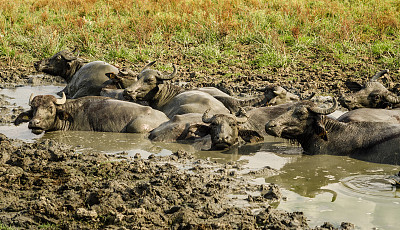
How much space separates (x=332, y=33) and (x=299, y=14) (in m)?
1.78

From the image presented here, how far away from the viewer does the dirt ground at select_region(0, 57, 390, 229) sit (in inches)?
197

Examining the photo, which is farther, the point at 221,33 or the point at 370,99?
the point at 221,33

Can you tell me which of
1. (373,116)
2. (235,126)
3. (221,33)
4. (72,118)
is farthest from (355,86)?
(221,33)

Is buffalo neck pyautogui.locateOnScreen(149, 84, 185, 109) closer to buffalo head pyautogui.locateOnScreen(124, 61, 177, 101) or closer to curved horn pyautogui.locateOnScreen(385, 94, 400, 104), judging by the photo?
buffalo head pyautogui.locateOnScreen(124, 61, 177, 101)

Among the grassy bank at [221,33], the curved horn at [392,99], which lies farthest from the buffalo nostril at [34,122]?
the grassy bank at [221,33]

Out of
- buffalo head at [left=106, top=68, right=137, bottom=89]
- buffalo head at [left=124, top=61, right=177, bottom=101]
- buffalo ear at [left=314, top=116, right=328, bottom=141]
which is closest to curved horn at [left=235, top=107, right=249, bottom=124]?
buffalo ear at [left=314, top=116, right=328, bottom=141]

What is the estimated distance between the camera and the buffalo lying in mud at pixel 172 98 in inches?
400

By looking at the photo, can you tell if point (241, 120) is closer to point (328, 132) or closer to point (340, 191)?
point (328, 132)

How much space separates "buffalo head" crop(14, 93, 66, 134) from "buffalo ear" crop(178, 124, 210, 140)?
2.52 m

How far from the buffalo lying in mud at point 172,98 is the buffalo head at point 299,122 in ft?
7.45

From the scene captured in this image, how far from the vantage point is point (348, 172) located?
6.89 meters

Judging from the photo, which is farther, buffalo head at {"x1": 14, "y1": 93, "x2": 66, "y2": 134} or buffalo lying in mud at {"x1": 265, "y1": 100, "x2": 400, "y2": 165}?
buffalo head at {"x1": 14, "y1": 93, "x2": 66, "y2": 134}

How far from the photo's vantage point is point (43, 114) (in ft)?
31.3

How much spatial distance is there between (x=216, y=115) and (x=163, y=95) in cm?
328
